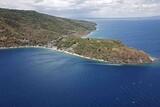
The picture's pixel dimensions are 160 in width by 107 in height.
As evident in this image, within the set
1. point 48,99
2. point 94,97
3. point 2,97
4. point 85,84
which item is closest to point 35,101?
point 48,99

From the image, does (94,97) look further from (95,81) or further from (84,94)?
(95,81)

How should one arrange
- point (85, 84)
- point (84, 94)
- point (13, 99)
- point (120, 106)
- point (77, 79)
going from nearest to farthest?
point (120, 106)
point (13, 99)
point (84, 94)
point (85, 84)
point (77, 79)

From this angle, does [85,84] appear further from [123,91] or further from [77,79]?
[123,91]

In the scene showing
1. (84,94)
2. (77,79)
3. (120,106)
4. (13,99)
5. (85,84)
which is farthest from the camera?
(77,79)

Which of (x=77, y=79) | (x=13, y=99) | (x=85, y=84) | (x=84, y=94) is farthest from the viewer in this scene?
(x=77, y=79)

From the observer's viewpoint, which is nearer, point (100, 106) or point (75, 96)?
point (100, 106)

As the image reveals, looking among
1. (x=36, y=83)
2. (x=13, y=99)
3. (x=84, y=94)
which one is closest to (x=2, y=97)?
(x=13, y=99)

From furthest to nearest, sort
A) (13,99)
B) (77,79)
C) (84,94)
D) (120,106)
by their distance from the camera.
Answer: (77,79) < (84,94) < (13,99) < (120,106)

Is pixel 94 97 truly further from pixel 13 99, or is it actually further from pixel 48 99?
pixel 13 99

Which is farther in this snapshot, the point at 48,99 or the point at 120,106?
the point at 48,99
